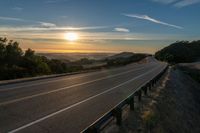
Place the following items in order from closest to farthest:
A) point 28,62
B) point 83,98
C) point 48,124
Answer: point 48,124
point 83,98
point 28,62

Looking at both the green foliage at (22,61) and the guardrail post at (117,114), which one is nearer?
the guardrail post at (117,114)

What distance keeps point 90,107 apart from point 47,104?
186 centimetres

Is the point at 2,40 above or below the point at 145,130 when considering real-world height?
above

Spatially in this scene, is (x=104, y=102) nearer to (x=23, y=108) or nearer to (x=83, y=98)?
(x=83, y=98)

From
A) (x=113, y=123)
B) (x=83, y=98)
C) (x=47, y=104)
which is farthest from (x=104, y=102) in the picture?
(x=113, y=123)

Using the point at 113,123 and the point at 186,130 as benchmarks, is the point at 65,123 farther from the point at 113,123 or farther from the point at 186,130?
the point at 186,130

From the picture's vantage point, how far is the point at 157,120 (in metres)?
13.0

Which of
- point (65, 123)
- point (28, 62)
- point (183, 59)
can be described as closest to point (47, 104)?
point (65, 123)

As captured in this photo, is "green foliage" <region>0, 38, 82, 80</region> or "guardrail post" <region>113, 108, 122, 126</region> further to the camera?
"green foliage" <region>0, 38, 82, 80</region>

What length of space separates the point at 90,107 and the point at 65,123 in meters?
3.68

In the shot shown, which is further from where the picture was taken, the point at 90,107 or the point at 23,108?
the point at 90,107

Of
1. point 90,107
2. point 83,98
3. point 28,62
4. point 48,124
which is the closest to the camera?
point 48,124

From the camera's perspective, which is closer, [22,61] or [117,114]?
[117,114]

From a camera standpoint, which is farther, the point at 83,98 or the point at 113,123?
the point at 83,98
